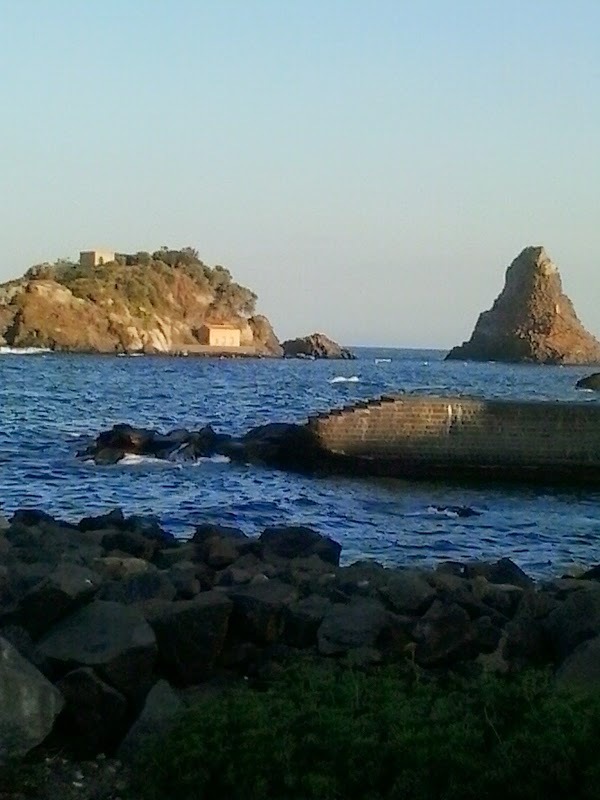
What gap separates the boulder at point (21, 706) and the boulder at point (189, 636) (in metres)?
1.38

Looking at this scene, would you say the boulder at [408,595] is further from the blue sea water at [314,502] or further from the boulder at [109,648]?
the blue sea water at [314,502]

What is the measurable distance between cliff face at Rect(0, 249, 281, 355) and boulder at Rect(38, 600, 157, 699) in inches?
5794

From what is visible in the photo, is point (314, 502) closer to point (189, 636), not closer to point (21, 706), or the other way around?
point (189, 636)

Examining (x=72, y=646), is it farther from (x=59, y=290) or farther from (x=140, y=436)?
(x=59, y=290)

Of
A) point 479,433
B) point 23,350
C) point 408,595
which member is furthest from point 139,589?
point 23,350

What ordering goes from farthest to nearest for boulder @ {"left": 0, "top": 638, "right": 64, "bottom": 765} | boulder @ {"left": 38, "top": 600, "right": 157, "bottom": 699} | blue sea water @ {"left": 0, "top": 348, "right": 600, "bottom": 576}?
blue sea water @ {"left": 0, "top": 348, "right": 600, "bottom": 576} → boulder @ {"left": 38, "top": 600, "right": 157, "bottom": 699} → boulder @ {"left": 0, "top": 638, "right": 64, "bottom": 765}

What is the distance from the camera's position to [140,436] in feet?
109

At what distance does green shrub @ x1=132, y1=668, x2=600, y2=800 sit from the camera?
495 centimetres

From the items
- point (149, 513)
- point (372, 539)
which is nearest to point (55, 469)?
point (149, 513)

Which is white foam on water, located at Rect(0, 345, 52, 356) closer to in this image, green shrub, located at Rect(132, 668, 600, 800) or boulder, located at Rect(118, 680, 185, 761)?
boulder, located at Rect(118, 680, 185, 761)

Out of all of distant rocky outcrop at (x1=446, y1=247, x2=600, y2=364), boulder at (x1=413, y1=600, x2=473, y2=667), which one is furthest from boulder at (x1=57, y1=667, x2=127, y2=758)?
distant rocky outcrop at (x1=446, y1=247, x2=600, y2=364)

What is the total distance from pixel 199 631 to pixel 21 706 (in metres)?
1.81

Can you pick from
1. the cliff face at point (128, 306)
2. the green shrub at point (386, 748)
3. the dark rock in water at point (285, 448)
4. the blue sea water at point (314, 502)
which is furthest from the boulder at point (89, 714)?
the cliff face at point (128, 306)

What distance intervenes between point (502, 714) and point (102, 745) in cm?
240
